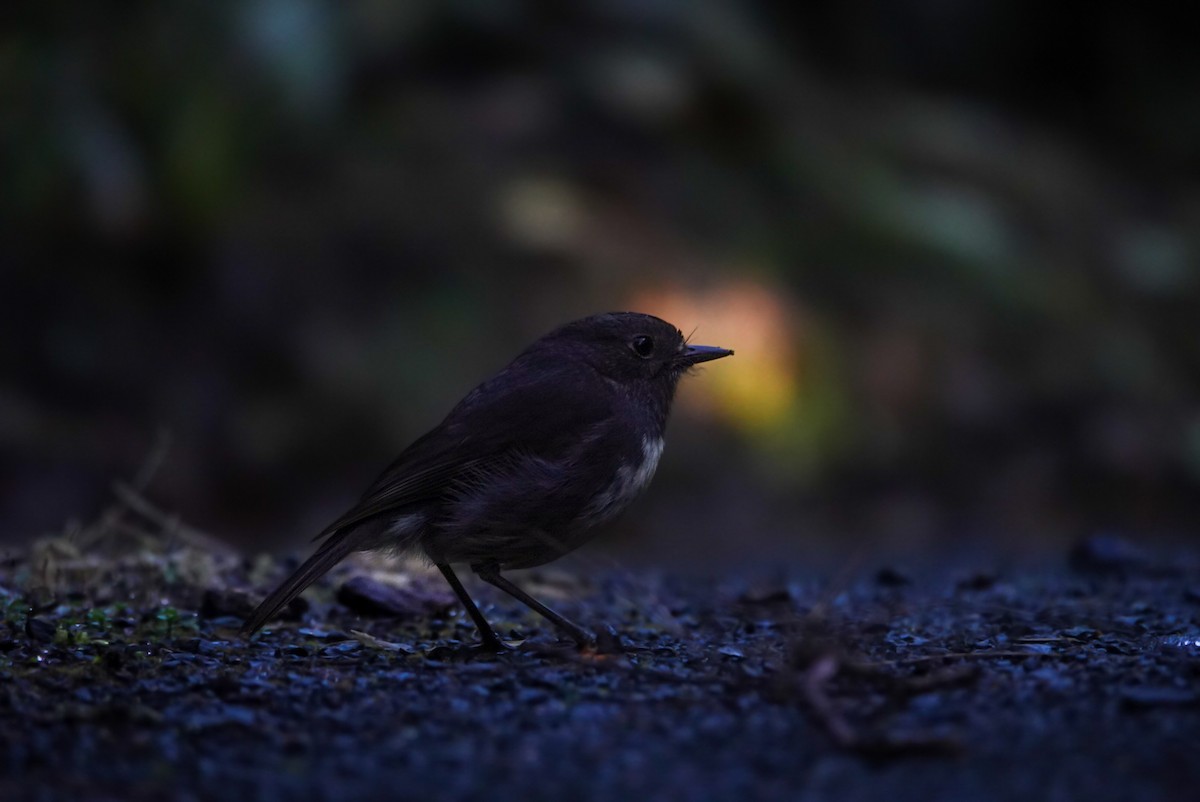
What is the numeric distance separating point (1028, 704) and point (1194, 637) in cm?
127

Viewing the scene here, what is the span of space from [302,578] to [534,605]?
2.31 ft

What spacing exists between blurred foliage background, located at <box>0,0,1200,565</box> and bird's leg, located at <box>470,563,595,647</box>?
144 inches

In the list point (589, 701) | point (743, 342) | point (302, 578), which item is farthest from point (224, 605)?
point (743, 342)

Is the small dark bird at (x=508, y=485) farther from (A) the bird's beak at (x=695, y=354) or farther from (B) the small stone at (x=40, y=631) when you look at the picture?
(B) the small stone at (x=40, y=631)

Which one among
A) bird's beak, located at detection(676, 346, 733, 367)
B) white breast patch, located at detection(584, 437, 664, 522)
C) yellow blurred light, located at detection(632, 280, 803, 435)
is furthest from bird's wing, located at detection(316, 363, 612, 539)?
yellow blurred light, located at detection(632, 280, 803, 435)

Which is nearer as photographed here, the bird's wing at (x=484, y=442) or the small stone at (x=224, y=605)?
the bird's wing at (x=484, y=442)

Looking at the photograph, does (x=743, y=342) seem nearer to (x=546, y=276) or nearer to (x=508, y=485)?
(x=546, y=276)

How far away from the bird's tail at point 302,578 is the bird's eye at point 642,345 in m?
1.24

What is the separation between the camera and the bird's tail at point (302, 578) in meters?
4.32

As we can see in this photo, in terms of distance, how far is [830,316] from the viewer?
10547 mm

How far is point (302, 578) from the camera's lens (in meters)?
4.40

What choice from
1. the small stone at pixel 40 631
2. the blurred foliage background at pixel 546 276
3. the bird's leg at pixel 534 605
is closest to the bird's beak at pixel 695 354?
the bird's leg at pixel 534 605

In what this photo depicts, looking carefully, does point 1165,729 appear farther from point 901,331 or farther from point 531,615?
point 901,331

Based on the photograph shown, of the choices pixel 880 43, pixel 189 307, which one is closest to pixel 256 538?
pixel 189 307
